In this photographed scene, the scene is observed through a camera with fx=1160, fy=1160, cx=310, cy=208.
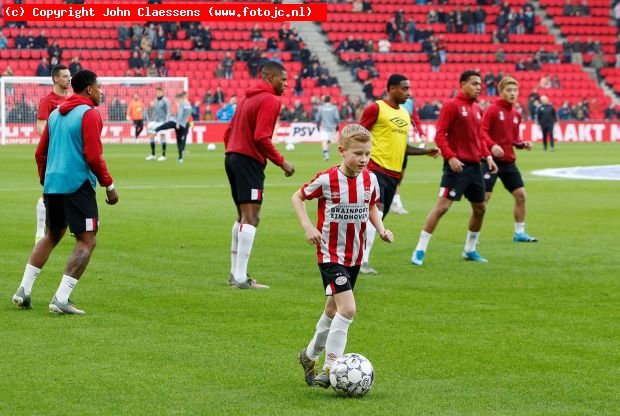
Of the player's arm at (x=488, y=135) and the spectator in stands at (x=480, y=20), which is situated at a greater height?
the spectator in stands at (x=480, y=20)

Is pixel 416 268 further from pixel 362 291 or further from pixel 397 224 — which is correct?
pixel 397 224

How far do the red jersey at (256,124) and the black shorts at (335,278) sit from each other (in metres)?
4.06

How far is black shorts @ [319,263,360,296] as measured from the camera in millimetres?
7180

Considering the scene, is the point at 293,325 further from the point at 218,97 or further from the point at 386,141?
the point at 218,97

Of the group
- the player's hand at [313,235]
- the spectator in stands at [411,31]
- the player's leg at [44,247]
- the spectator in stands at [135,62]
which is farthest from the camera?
the spectator in stands at [411,31]

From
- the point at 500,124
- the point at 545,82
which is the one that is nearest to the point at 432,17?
the point at 545,82

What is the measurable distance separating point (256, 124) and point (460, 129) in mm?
2962

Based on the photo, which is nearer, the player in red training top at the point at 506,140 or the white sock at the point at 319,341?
the white sock at the point at 319,341

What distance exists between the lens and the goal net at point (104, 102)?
41906mm

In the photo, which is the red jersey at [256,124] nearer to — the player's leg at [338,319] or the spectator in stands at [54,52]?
the player's leg at [338,319]

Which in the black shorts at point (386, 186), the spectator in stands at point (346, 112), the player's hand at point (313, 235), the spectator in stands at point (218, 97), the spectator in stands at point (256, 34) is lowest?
the spectator in stands at point (346, 112)

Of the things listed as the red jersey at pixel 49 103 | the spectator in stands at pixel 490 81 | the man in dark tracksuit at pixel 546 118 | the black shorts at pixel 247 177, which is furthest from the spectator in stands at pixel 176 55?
the black shorts at pixel 247 177

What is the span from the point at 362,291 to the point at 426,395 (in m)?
4.26

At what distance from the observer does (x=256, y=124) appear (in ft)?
37.4
